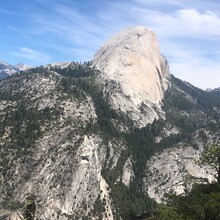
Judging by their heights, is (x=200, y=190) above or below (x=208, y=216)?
above

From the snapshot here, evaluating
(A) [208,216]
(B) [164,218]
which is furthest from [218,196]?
(B) [164,218]

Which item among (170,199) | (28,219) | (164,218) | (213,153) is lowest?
(28,219)

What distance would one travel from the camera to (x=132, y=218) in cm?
7138

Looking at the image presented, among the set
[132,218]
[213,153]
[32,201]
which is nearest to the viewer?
[32,201]

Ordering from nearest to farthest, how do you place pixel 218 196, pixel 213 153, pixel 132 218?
pixel 218 196 → pixel 213 153 → pixel 132 218

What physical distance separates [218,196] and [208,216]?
253 cm

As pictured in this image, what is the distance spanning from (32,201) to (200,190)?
32.2 meters

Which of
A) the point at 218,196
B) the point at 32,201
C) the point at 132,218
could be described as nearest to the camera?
the point at 32,201

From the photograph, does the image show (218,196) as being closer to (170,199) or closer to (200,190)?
(200,190)

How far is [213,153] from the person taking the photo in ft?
183

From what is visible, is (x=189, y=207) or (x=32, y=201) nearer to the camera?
(x=32, y=201)

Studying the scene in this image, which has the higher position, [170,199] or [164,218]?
[170,199]

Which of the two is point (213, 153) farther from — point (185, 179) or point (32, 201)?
point (32, 201)

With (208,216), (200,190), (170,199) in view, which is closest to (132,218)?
(170,199)
